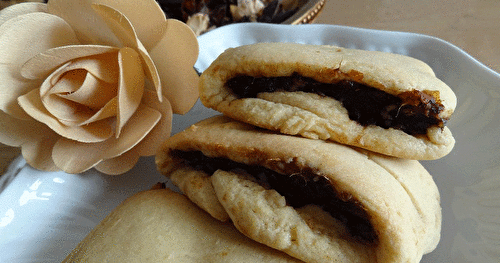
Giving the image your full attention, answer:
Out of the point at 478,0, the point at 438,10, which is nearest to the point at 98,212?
the point at 438,10

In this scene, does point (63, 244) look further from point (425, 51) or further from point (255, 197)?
point (425, 51)

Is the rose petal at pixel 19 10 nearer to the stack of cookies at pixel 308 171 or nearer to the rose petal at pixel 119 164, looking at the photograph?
the rose petal at pixel 119 164

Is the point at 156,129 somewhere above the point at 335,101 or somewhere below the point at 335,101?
below

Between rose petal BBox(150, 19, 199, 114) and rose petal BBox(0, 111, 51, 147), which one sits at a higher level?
rose petal BBox(150, 19, 199, 114)

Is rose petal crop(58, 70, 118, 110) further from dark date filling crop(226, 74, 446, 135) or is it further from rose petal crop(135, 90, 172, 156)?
dark date filling crop(226, 74, 446, 135)

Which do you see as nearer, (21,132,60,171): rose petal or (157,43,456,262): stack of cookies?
(157,43,456,262): stack of cookies

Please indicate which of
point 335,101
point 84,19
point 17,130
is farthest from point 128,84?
point 335,101

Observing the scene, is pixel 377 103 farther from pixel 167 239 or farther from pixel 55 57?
pixel 55 57

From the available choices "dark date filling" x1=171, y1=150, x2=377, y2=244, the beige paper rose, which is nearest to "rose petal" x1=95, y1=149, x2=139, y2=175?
the beige paper rose
